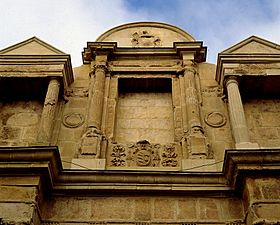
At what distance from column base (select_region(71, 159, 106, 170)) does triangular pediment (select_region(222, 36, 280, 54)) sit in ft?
12.0

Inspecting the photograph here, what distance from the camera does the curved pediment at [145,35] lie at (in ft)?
33.8

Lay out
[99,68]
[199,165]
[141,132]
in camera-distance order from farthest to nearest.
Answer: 1. [99,68]
2. [141,132]
3. [199,165]

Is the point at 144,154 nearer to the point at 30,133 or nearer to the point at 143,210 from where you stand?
the point at 143,210

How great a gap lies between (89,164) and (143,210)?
4.08 ft

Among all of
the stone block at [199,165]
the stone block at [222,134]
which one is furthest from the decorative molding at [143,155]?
the stone block at [222,134]

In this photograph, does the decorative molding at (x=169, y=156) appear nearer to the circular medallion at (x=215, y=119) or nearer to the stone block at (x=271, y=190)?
the circular medallion at (x=215, y=119)

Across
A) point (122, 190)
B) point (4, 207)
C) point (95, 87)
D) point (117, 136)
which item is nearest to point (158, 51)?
point (95, 87)

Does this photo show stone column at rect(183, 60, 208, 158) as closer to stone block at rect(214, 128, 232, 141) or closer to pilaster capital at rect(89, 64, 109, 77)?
stone block at rect(214, 128, 232, 141)

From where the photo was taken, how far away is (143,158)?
7.57 m

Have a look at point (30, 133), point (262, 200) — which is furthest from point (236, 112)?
point (30, 133)

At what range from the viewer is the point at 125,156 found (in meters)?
7.64

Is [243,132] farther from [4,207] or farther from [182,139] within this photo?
[4,207]

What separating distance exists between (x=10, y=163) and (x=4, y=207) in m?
0.67

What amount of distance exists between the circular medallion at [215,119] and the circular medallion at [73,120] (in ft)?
7.63
